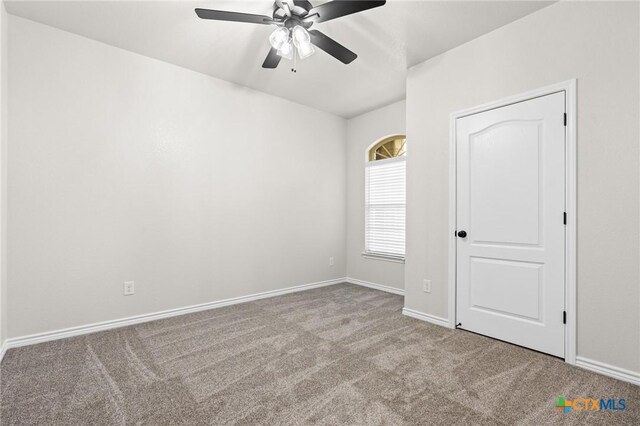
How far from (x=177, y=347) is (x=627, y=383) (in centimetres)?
320

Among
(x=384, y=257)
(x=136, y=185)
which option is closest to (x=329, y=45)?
(x=136, y=185)

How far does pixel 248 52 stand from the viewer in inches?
117

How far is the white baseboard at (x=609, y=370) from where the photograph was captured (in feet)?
6.37

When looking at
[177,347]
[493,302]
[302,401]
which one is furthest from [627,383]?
[177,347]

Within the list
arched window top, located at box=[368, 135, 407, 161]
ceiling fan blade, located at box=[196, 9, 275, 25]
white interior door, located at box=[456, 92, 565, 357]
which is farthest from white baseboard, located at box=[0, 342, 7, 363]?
arched window top, located at box=[368, 135, 407, 161]

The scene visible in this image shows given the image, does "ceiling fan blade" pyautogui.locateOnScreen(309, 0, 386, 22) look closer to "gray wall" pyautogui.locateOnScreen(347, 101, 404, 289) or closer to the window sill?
"gray wall" pyautogui.locateOnScreen(347, 101, 404, 289)

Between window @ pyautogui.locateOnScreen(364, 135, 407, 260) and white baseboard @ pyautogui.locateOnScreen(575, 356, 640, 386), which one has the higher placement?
window @ pyautogui.locateOnScreen(364, 135, 407, 260)

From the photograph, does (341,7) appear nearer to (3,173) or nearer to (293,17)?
(293,17)

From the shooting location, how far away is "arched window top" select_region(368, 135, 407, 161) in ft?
14.4

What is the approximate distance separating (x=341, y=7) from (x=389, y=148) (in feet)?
9.35

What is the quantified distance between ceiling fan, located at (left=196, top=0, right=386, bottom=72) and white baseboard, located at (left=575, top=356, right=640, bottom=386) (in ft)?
9.10

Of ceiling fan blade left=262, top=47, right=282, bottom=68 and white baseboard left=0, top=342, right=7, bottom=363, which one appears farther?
ceiling fan blade left=262, top=47, right=282, bottom=68

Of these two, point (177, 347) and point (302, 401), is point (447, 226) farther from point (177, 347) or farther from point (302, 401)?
point (177, 347)

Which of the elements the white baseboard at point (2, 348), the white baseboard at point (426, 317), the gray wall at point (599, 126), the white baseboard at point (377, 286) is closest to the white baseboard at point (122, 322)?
the white baseboard at point (2, 348)
